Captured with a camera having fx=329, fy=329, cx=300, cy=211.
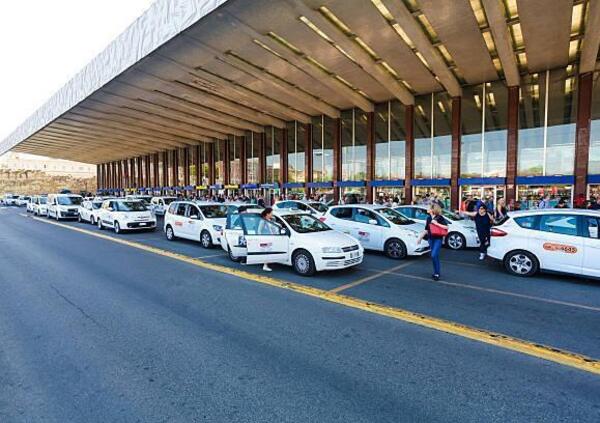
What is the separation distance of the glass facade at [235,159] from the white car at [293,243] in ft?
85.9

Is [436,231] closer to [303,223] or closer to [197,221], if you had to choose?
[303,223]

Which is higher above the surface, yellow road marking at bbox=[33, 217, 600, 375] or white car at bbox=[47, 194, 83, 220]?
white car at bbox=[47, 194, 83, 220]

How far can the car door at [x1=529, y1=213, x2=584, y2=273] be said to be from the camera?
665 cm

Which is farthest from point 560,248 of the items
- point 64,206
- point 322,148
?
point 64,206

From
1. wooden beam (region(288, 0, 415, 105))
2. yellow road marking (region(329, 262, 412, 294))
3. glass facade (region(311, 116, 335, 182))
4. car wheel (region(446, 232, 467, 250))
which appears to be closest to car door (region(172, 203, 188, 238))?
yellow road marking (region(329, 262, 412, 294))

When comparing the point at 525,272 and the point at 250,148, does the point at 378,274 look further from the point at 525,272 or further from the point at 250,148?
the point at 250,148

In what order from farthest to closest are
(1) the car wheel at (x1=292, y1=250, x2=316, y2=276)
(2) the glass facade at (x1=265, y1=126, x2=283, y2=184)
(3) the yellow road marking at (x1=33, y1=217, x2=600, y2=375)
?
(2) the glass facade at (x1=265, y1=126, x2=283, y2=184), (1) the car wheel at (x1=292, y1=250, x2=316, y2=276), (3) the yellow road marking at (x1=33, y1=217, x2=600, y2=375)

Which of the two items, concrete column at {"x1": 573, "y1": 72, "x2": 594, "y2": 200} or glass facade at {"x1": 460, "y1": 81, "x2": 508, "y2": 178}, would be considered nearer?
concrete column at {"x1": 573, "y1": 72, "x2": 594, "y2": 200}

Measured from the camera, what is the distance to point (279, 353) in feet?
12.3

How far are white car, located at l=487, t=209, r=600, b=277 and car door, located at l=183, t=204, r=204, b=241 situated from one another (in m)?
8.69

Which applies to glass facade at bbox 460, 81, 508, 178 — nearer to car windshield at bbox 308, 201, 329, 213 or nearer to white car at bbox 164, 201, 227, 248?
car windshield at bbox 308, 201, 329, 213

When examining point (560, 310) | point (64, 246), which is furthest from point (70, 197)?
point (560, 310)

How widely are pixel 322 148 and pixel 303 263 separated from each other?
20653mm

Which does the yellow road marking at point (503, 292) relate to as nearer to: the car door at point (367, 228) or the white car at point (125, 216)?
the car door at point (367, 228)
